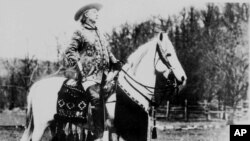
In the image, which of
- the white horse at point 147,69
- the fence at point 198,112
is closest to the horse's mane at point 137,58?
the white horse at point 147,69

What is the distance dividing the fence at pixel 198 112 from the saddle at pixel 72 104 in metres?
0.85

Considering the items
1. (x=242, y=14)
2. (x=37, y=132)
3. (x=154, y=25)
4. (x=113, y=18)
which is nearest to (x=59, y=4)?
(x=113, y=18)

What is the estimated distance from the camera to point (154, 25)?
13.0 feet

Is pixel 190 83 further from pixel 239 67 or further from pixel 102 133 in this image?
pixel 102 133

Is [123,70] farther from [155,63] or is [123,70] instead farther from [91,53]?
[91,53]

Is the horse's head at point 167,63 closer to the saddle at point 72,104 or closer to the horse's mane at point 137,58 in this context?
the horse's mane at point 137,58

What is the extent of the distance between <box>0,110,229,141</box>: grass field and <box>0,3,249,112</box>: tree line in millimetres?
120

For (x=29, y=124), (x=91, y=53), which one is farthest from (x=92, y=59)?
(x=29, y=124)

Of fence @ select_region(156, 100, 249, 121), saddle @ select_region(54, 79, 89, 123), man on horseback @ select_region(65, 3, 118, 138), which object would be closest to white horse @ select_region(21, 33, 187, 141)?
man on horseback @ select_region(65, 3, 118, 138)

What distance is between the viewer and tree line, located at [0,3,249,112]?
12.9 feet

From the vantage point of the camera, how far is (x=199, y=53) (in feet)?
14.0

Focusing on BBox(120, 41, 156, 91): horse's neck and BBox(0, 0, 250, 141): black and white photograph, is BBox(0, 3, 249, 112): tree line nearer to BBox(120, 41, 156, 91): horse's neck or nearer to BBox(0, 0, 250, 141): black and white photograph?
BBox(0, 0, 250, 141): black and white photograph

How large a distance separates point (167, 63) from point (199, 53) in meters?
1.15

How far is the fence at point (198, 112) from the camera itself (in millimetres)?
4074
